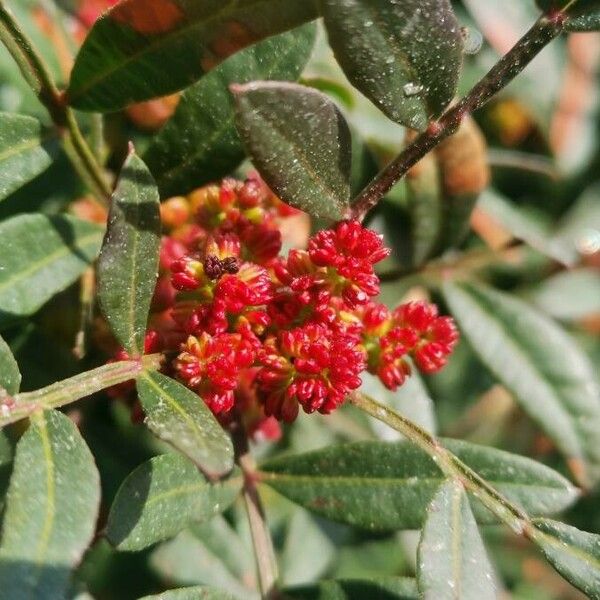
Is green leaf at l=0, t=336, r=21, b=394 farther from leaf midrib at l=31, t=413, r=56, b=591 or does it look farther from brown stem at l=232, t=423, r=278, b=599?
brown stem at l=232, t=423, r=278, b=599

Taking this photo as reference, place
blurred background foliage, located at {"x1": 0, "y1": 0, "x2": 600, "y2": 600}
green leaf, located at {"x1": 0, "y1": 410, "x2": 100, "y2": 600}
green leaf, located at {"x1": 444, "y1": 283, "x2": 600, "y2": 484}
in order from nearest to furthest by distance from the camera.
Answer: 1. green leaf, located at {"x1": 0, "y1": 410, "x2": 100, "y2": 600}
2. blurred background foliage, located at {"x1": 0, "y1": 0, "x2": 600, "y2": 600}
3. green leaf, located at {"x1": 444, "y1": 283, "x2": 600, "y2": 484}

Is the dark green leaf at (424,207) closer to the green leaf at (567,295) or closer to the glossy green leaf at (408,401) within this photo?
the glossy green leaf at (408,401)

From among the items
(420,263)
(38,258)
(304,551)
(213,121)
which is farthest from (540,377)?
(38,258)

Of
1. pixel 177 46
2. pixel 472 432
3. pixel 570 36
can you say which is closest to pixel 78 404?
pixel 177 46

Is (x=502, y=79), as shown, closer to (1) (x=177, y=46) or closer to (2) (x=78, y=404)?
(1) (x=177, y=46)

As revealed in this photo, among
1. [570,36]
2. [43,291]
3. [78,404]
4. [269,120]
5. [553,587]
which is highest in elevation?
[570,36]

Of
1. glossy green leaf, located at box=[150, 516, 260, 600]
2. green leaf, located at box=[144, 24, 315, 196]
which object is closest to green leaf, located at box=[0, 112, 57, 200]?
green leaf, located at box=[144, 24, 315, 196]

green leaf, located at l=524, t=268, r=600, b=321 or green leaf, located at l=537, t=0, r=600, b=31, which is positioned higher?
green leaf, located at l=537, t=0, r=600, b=31
